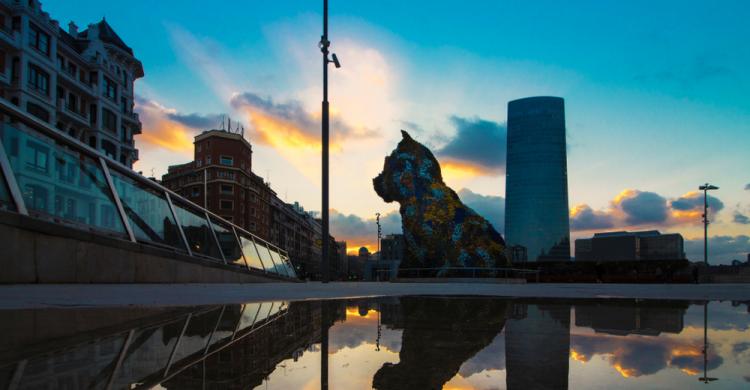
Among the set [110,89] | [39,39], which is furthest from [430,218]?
[110,89]

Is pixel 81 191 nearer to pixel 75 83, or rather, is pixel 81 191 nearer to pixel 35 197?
pixel 35 197

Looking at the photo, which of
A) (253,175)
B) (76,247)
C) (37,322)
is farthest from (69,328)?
(253,175)

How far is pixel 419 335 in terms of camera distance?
3475mm

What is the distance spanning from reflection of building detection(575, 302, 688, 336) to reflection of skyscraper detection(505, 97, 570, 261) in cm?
13544

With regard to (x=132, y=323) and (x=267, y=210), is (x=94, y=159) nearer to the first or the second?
(x=132, y=323)

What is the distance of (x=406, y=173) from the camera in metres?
38.8

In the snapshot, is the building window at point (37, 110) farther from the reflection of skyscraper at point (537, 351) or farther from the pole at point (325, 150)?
the reflection of skyscraper at point (537, 351)

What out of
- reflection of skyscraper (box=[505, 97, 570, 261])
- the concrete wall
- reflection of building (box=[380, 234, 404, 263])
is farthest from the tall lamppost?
reflection of skyscraper (box=[505, 97, 570, 261])

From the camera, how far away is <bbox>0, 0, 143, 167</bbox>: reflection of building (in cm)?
3481

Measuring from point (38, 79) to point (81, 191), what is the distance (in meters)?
35.4

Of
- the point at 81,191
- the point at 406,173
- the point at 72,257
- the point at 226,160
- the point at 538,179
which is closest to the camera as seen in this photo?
the point at 72,257

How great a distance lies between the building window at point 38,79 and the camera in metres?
36.6

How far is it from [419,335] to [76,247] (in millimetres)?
7310

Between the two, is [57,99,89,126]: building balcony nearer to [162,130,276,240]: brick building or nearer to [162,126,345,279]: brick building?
[162,126,345,279]: brick building
